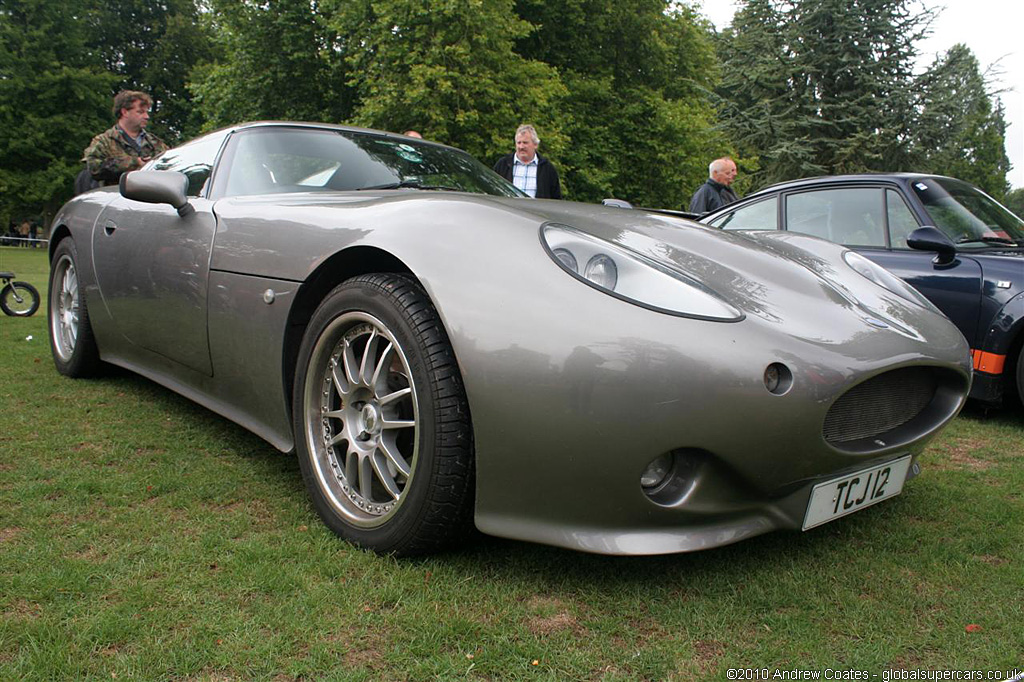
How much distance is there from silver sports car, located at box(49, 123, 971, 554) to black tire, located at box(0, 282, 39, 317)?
16.1 feet

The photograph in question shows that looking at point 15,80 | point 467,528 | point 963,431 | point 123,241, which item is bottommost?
point 963,431

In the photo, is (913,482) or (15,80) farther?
(15,80)

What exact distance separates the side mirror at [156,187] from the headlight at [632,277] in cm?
165

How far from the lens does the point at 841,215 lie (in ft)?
15.3

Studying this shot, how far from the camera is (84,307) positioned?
12.4ft

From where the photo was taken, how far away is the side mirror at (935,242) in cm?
400

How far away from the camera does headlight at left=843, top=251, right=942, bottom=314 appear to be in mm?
2451

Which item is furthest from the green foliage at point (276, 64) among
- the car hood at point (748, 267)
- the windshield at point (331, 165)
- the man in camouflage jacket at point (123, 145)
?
the car hood at point (748, 267)

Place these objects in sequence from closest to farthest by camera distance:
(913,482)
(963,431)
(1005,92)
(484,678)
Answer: (484,678)
(913,482)
(963,431)
(1005,92)

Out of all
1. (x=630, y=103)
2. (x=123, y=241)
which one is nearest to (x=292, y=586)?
(x=123, y=241)

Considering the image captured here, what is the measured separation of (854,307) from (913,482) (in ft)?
3.65

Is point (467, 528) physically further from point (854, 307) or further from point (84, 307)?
point (84, 307)

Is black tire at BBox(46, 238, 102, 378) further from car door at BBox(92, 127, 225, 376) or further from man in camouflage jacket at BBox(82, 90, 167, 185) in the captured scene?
man in camouflage jacket at BBox(82, 90, 167, 185)

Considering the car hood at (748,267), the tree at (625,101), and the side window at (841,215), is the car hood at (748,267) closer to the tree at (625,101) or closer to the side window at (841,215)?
the side window at (841,215)
